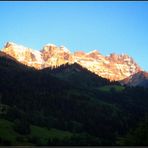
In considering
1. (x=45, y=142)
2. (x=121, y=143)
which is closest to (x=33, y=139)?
(x=45, y=142)

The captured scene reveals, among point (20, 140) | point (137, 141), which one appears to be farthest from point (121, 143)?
point (20, 140)

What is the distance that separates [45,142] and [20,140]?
44.3 ft

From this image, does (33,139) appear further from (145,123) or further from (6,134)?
(145,123)

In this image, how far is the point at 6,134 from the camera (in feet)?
631

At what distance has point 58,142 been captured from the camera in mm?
199625

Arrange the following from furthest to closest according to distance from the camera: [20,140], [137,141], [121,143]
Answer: [20,140], [121,143], [137,141]

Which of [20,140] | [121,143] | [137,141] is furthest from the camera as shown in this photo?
[20,140]

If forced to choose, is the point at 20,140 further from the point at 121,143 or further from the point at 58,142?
the point at 121,143

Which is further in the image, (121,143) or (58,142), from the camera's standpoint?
(58,142)

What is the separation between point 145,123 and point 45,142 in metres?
116

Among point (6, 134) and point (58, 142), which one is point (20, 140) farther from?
point (58, 142)

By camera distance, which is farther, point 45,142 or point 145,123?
point 45,142

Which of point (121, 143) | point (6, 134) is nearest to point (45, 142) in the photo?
point (6, 134)

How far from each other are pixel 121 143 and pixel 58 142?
376 feet
